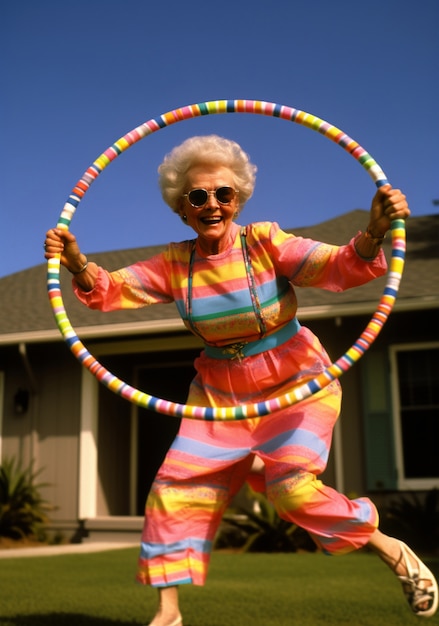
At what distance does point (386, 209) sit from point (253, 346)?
75 cm

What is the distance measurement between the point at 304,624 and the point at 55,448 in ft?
25.6

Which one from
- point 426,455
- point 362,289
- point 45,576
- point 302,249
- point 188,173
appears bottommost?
point 45,576

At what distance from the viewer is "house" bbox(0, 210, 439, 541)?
31.7ft

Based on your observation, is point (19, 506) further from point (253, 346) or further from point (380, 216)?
point (380, 216)

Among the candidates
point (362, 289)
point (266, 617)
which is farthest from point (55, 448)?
point (266, 617)

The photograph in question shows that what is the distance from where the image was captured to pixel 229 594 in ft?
16.4

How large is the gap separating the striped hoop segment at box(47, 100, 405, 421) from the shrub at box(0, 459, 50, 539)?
771 cm

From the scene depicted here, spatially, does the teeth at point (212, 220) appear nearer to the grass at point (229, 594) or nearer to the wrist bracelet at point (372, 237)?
the wrist bracelet at point (372, 237)

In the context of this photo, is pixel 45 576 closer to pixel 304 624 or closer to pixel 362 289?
pixel 304 624

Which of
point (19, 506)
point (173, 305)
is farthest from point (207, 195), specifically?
point (19, 506)

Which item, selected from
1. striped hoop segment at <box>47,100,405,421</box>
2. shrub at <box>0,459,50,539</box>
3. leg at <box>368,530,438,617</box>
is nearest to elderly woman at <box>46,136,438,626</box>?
leg at <box>368,530,438,617</box>

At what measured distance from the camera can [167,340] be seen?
11.0m

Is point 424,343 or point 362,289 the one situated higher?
point 362,289

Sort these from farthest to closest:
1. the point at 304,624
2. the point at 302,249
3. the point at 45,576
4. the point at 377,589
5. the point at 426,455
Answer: the point at 426,455, the point at 45,576, the point at 377,589, the point at 304,624, the point at 302,249
